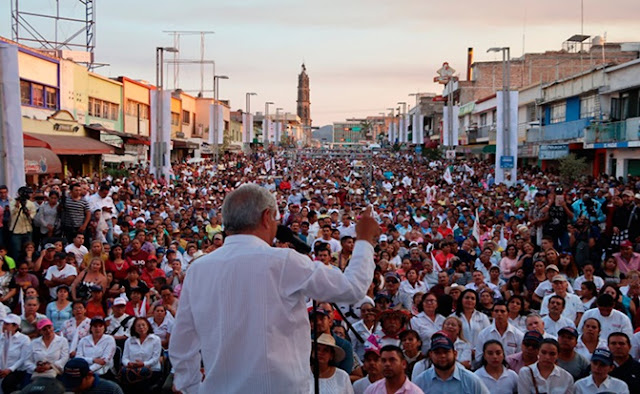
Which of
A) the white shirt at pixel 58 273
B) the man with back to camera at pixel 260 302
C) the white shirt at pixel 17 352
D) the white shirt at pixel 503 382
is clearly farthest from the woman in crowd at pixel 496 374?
the white shirt at pixel 58 273

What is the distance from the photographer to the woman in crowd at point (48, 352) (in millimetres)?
7441

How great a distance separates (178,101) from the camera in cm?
5081

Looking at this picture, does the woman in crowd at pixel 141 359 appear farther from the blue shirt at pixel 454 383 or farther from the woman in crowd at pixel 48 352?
the blue shirt at pixel 454 383

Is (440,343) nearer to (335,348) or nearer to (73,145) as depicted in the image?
(335,348)

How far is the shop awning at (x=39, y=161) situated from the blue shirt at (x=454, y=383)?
16962 mm

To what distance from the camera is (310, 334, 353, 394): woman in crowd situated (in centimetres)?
524

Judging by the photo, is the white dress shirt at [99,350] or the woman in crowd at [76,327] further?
the woman in crowd at [76,327]

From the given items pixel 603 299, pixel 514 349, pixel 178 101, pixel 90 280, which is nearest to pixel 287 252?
pixel 514 349

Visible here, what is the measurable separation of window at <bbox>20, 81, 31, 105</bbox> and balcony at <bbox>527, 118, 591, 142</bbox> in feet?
70.1

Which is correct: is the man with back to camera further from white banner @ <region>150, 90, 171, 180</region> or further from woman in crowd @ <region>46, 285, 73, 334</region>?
white banner @ <region>150, 90, 171, 180</region>

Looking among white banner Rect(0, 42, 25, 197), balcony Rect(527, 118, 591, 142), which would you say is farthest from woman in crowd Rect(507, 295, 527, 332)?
balcony Rect(527, 118, 591, 142)

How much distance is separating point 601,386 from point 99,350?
17.0ft

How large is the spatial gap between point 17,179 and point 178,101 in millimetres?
41298

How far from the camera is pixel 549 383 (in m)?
5.77
